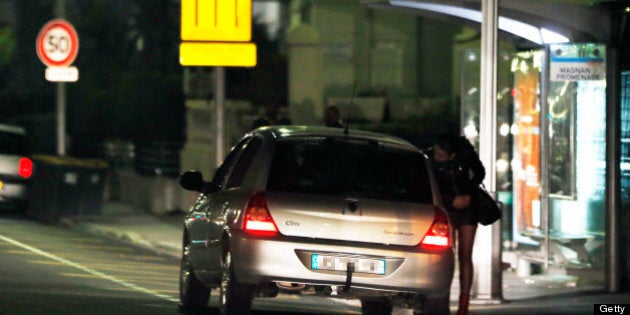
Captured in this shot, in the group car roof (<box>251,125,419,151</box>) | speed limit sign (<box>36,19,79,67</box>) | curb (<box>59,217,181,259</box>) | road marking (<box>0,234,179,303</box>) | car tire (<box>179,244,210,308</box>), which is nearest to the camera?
car roof (<box>251,125,419,151</box>)

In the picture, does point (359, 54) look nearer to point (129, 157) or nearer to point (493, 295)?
point (129, 157)

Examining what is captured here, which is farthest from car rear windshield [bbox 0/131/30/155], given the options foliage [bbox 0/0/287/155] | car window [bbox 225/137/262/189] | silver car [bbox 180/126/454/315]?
silver car [bbox 180/126/454/315]

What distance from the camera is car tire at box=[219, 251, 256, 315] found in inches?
404

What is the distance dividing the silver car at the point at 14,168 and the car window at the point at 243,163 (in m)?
11.6

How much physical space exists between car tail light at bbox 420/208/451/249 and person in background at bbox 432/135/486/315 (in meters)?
1.09

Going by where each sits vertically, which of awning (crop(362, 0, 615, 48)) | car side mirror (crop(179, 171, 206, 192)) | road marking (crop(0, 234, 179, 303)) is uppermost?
awning (crop(362, 0, 615, 48))

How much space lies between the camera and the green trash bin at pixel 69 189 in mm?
22703

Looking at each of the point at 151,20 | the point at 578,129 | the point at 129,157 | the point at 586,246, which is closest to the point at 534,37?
the point at 578,129

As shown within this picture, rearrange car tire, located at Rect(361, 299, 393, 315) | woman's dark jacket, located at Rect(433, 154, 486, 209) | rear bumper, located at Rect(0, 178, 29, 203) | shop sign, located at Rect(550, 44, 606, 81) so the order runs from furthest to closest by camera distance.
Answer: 1. rear bumper, located at Rect(0, 178, 29, 203)
2. shop sign, located at Rect(550, 44, 606, 81)
3. car tire, located at Rect(361, 299, 393, 315)
4. woman's dark jacket, located at Rect(433, 154, 486, 209)

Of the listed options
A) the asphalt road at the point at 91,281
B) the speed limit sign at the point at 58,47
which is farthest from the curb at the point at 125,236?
the speed limit sign at the point at 58,47

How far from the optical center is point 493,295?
45.4ft

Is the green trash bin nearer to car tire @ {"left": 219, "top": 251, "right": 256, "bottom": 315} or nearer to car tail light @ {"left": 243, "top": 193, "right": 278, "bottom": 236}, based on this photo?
car tire @ {"left": 219, "top": 251, "right": 256, "bottom": 315}

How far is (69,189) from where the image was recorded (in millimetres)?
22844

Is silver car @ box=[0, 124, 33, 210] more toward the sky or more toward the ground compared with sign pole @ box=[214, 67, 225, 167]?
more toward the ground
